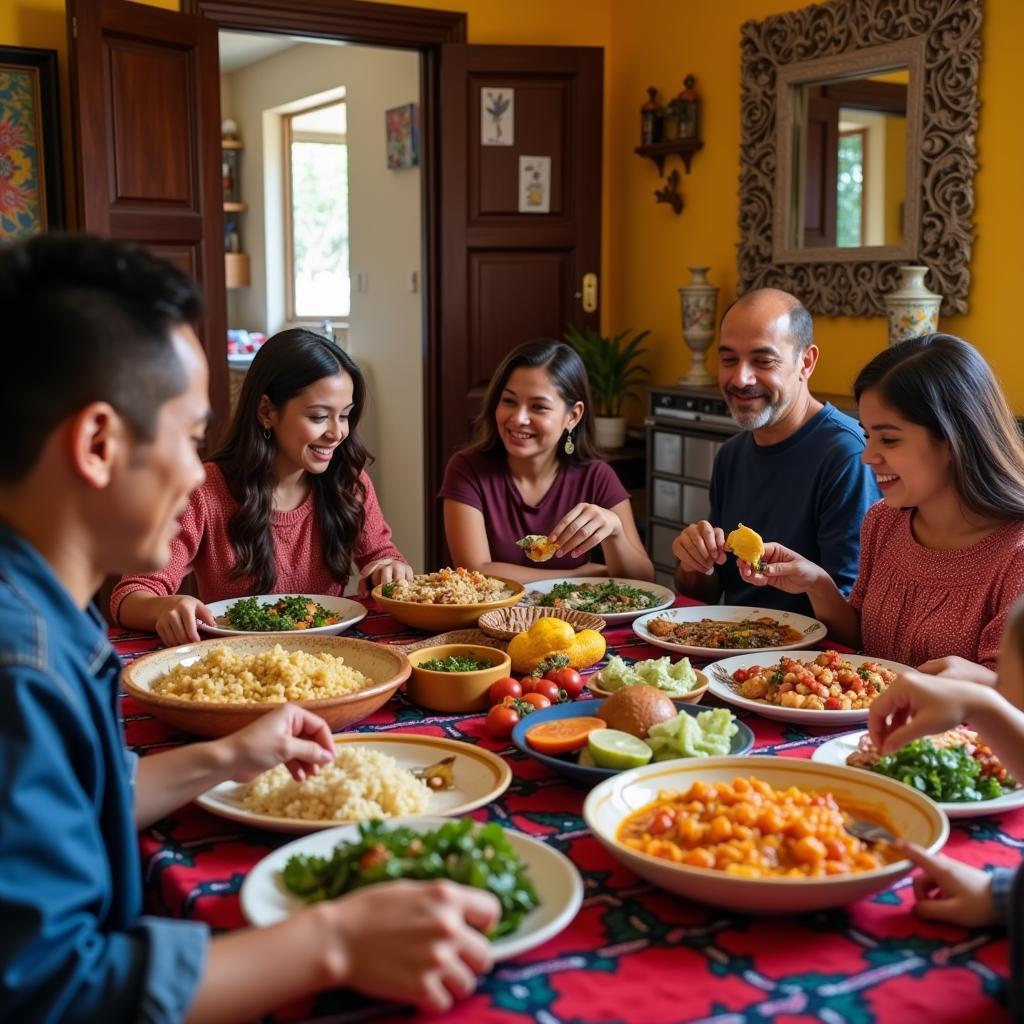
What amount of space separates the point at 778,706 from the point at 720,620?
606 mm

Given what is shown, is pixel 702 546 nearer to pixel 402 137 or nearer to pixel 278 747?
pixel 278 747

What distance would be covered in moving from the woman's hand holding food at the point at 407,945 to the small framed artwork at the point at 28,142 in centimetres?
401

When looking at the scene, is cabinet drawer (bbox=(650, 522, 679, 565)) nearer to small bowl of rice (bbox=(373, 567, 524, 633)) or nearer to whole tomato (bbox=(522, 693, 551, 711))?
small bowl of rice (bbox=(373, 567, 524, 633))

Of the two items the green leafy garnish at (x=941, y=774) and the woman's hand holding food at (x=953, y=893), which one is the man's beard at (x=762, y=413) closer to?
the green leafy garnish at (x=941, y=774)

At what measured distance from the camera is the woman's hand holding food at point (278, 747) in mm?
1390

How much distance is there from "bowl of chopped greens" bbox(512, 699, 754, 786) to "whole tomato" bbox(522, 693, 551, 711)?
0.27ft

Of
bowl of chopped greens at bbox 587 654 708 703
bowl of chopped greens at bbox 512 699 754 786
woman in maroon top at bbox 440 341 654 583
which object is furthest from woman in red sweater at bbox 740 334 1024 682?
woman in maroon top at bbox 440 341 654 583

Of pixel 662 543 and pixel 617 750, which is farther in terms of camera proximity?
pixel 662 543

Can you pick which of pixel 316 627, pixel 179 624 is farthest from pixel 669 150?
pixel 179 624

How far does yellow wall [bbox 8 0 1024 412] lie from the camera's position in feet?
12.5

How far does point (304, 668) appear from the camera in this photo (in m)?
1.76

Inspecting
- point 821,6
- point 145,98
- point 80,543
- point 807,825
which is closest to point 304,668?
point 80,543

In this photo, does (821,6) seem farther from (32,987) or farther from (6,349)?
(32,987)

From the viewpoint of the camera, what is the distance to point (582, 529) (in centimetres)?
272
